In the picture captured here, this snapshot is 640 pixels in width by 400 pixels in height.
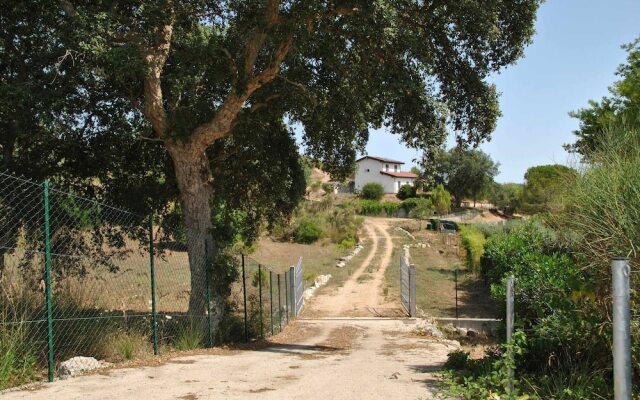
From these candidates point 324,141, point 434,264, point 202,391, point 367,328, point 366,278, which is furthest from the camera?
point 434,264

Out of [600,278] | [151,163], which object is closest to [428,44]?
[151,163]

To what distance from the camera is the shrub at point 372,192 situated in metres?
87.1

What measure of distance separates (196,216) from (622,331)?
10441mm

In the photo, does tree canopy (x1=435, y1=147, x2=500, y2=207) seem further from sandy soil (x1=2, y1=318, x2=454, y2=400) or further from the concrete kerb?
sandy soil (x1=2, y1=318, x2=454, y2=400)

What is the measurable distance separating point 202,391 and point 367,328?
39.7 ft

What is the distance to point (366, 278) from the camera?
1222 inches

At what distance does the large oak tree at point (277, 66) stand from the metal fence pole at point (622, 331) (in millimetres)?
7993

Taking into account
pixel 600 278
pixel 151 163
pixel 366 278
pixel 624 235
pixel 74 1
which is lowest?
pixel 366 278

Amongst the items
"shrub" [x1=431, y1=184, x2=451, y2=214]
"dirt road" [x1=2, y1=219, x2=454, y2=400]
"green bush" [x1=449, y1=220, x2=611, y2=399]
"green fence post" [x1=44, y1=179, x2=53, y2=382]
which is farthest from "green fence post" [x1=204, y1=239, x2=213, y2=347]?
"shrub" [x1=431, y1=184, x2=451, y2=214]

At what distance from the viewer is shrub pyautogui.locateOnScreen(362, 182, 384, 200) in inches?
3428

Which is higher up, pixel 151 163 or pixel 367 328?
pixel 151 163

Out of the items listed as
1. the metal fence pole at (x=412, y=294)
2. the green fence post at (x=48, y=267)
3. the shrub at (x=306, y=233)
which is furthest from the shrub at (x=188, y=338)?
the shrub at (x=306, y=233)

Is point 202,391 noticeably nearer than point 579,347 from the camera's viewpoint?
No

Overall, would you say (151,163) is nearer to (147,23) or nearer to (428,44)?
(147,23)
